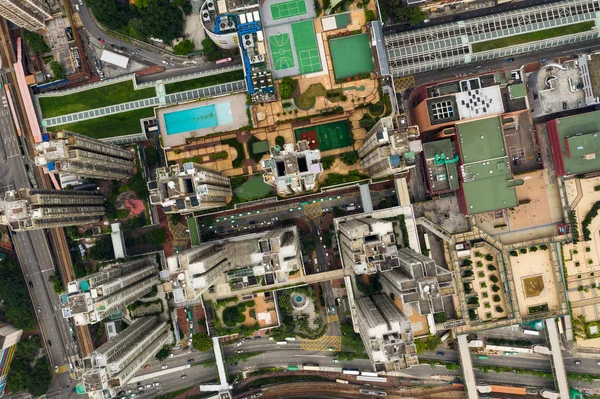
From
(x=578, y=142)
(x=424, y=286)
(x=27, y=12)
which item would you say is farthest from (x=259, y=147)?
(x=578, y=142)

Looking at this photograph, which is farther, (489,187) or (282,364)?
(282,364)

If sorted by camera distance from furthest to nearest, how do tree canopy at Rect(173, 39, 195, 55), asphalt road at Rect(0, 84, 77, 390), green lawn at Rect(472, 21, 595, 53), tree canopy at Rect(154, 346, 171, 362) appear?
asphalt road at Rect(0, 84, 77, 390), tree canopy at Rect(154, 346, 171, 362), tree canopy at Rect(173, 39, 195, 55), green lawn at Rect(472, 21, 595, 53)

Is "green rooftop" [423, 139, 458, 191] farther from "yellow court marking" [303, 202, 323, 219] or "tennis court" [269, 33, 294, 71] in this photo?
→ "tennis court" [269, 33, 294, 71]

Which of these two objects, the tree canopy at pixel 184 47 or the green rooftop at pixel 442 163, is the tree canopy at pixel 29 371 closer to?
the tree canopy at pixel 184 47

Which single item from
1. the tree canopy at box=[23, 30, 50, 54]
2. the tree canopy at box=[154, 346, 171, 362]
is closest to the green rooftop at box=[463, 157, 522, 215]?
the tree canopy at box=[154, 346, 171, 362]

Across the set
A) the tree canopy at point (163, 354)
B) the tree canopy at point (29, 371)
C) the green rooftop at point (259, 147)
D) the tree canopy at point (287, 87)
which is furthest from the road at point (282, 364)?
the tree canopy at point (287, 87)

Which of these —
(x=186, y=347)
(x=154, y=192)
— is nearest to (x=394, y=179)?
(x=154, y=192)

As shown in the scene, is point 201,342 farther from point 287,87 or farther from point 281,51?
point 281,51
